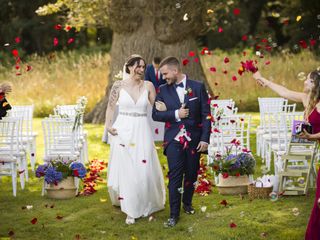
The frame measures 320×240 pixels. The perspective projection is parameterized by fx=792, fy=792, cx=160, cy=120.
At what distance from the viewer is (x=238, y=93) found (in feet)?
69.7

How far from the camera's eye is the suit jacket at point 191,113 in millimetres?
8164

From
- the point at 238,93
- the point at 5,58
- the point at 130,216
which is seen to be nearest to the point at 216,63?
the point at 238,93

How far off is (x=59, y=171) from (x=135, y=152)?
1531 millimetres

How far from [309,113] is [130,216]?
7.97 feet

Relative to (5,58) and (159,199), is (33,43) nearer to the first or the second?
(5,58)

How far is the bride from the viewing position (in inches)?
339

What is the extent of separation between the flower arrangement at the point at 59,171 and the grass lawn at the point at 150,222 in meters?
0.31

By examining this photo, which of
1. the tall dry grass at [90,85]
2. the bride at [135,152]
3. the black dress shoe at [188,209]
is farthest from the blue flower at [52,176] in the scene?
the tall dry grass at [90,85]

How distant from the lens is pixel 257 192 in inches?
375

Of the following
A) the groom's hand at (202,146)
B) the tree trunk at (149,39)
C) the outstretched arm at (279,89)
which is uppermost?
the tree trunk at (149,39)

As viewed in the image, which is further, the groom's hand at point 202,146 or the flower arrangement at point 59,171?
the flower arrangement at point 59,171

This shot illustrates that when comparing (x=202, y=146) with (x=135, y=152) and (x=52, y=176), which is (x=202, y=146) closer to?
(x=135, y=152)

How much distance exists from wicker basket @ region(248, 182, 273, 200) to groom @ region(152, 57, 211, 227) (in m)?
1.49

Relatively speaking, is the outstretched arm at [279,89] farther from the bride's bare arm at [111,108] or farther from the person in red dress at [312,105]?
the bride's bare arm at [111,108]
